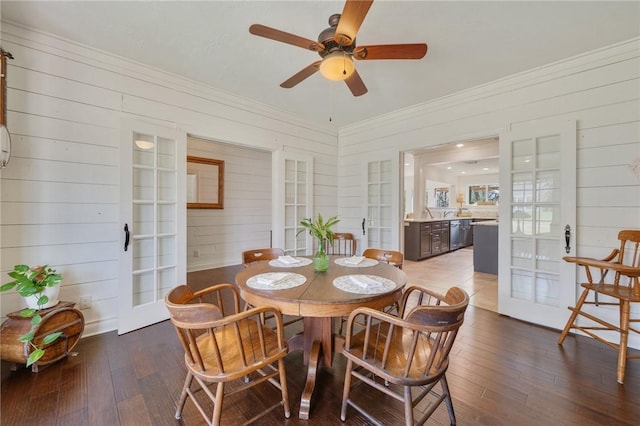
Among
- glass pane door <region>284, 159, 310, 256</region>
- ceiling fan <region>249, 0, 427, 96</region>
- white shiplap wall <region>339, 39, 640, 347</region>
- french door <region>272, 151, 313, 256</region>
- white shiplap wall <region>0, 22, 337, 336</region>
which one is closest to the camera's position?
ceiling fan <region>249, 0, 427, 96</region>

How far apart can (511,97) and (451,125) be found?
657 mm

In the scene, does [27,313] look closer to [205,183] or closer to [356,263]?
[356,263]

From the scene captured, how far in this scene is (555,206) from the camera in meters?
2.68

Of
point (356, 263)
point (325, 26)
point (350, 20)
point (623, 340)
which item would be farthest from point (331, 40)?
point (623, 340)

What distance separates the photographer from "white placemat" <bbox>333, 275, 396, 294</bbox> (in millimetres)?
1574

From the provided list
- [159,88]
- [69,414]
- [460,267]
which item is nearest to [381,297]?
[69,414]

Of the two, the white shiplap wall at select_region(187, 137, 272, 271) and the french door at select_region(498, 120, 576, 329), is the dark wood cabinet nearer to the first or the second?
the french door at select_region(498, 120, 576, 329)

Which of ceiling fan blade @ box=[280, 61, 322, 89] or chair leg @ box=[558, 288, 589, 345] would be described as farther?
chair leg @ box=[558, 288, 589, 345]

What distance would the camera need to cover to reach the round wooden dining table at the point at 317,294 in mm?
1457

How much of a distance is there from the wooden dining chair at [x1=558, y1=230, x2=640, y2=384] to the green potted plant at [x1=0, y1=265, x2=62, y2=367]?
4.07 metres

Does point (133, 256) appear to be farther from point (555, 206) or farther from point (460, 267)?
point (460, 267)

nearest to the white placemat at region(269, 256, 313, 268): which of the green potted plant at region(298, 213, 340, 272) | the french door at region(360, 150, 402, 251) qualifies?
the green potted plant at region(298, 213, 340, 272)

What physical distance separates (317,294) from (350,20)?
1598 mm

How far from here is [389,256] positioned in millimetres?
2617
